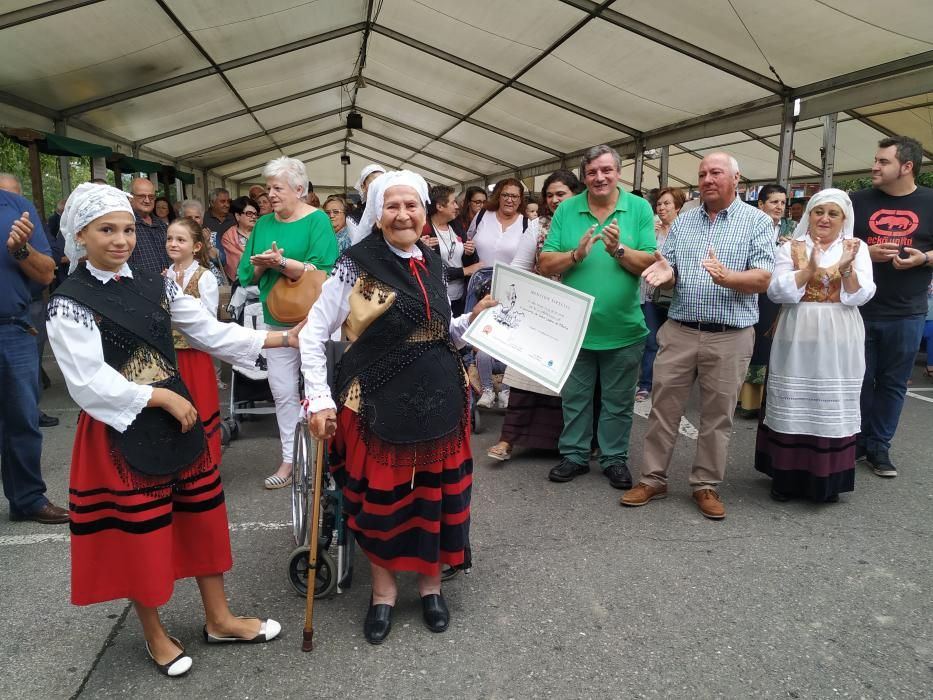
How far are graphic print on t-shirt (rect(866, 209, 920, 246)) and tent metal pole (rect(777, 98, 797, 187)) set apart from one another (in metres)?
3.69

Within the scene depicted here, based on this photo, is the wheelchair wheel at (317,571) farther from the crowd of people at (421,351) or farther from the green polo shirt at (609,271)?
the green polo shirt at (609,271)

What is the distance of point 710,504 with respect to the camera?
371 centimetres

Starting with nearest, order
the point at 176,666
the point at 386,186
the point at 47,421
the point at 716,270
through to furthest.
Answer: the point at 176,666
the point at 386,186
the point at 716,270
the point at 47,421

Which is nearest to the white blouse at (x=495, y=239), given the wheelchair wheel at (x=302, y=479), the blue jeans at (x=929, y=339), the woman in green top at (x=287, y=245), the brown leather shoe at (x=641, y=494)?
the woman in green top at (x=287, y=245)

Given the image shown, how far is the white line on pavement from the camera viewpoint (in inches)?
132

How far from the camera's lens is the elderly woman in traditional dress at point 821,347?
3.66 meters

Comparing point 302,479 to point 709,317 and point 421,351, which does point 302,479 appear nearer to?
point 421,351

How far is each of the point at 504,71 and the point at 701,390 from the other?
7574mm

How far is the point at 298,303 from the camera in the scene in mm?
3922

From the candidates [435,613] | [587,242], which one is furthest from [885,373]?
[435,613]

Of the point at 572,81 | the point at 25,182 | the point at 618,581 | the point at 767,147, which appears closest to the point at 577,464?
the point at 618,581

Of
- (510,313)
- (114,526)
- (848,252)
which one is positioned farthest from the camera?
(848,252)

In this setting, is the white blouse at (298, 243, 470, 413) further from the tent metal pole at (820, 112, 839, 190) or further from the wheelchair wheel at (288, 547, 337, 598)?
the tent metal pole at (820, 112, 839, 190)

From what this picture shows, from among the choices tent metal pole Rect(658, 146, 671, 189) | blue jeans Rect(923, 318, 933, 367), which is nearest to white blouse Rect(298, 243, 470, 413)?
blue jeans Rect(923, 318, 933, 367)
